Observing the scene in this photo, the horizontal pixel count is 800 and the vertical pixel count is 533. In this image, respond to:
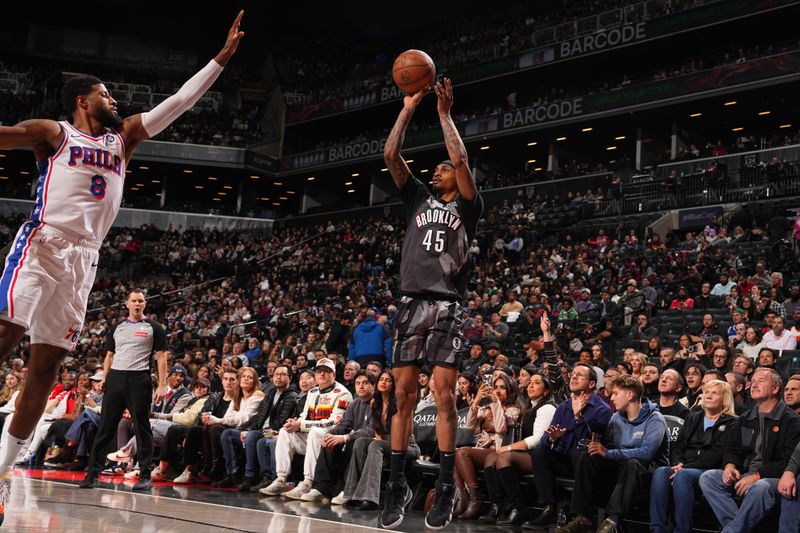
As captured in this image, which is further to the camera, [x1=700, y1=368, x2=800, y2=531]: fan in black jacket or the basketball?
[x1=700, y1=368, x2=800, y2=531]: fan in black jacket

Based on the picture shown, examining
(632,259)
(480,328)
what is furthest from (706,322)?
(632,259)

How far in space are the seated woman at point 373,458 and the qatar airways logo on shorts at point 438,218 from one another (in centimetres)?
273

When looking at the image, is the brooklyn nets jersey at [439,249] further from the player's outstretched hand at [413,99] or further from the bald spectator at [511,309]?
the bald spectator at [511,309]

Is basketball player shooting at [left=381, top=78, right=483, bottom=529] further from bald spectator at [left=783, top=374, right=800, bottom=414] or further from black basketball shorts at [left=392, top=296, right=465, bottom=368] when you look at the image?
bald spectator at [left=783, top=374, right=800, bottom=414]

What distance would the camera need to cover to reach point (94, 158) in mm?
3965

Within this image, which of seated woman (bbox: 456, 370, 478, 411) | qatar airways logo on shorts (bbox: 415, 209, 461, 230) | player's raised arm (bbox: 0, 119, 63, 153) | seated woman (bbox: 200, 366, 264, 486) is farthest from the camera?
seated woman (bbox: 200, 366, 264, 486)

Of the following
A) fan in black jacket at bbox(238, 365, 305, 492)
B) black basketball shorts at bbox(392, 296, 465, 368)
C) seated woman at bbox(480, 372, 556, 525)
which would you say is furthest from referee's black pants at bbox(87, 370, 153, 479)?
black basketball shorts at bbox(392, 296, 465, 368)

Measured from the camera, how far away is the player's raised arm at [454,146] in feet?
15.1

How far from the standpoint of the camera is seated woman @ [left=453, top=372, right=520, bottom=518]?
22.2 ft

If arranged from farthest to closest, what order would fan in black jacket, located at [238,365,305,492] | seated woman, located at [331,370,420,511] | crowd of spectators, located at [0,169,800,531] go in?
fan in black jacket, located at [238,365,305,492], seated woman, located at [331,370,420,511], crowd of spectators, located at [0,169,800,531]

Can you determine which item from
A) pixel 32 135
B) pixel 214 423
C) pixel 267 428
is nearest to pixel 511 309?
pixel 267 428

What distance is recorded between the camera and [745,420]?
18.4 feet

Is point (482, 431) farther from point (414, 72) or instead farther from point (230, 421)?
point (414, 72)

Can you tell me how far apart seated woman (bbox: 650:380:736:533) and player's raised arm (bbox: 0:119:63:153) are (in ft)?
14.5
